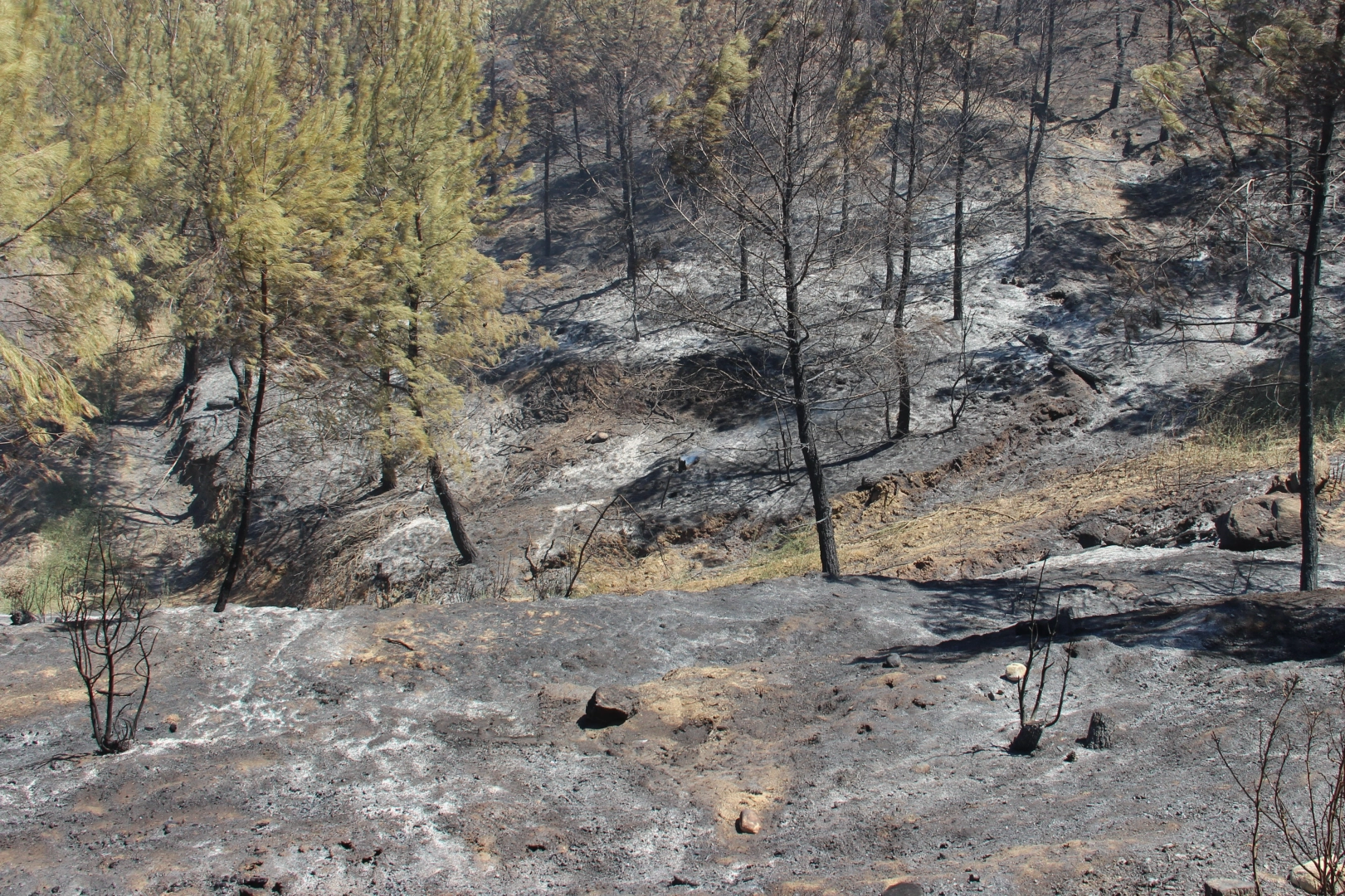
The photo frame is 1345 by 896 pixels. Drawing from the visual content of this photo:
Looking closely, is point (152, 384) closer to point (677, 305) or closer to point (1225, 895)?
point (677, 305)

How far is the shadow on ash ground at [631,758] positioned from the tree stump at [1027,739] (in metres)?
0.10

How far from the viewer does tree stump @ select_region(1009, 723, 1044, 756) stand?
530 centimetres

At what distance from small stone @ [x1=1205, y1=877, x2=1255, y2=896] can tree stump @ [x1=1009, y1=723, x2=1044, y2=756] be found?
191cm

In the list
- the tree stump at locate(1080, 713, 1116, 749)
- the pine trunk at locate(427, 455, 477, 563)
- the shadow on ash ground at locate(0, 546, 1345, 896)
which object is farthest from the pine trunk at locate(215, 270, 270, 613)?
the tree stump at locate(1080, 713, 1116, 749)

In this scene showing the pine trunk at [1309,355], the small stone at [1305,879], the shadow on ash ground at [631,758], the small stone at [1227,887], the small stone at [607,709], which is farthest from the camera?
the pine trunk at [1309,355]

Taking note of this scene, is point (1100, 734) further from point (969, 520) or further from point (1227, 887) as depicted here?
point (969, 520)

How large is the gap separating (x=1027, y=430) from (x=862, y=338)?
23.2 feet

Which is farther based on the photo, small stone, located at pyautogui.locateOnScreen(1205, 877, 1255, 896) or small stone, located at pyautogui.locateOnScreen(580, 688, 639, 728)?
small stone, located at pyautogui.locateOnScreen(580, 688, 639, 728)

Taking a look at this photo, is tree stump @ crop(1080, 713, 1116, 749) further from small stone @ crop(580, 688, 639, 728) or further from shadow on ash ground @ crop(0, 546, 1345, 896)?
small stone @ crop(580, 688, 639, 728)

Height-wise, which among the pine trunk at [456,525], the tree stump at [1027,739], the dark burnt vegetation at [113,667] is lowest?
the pine trunk at [456,525]

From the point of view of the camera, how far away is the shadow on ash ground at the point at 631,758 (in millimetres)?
4164

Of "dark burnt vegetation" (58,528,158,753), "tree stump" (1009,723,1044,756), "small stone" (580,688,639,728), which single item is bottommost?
"small stone" (580,688,639,728)

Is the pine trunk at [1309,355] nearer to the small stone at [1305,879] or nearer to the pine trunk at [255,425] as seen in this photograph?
the small stone at [1305,879]

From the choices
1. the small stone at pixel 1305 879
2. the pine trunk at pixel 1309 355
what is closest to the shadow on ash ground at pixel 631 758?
the small stone at pixel 1305 879
